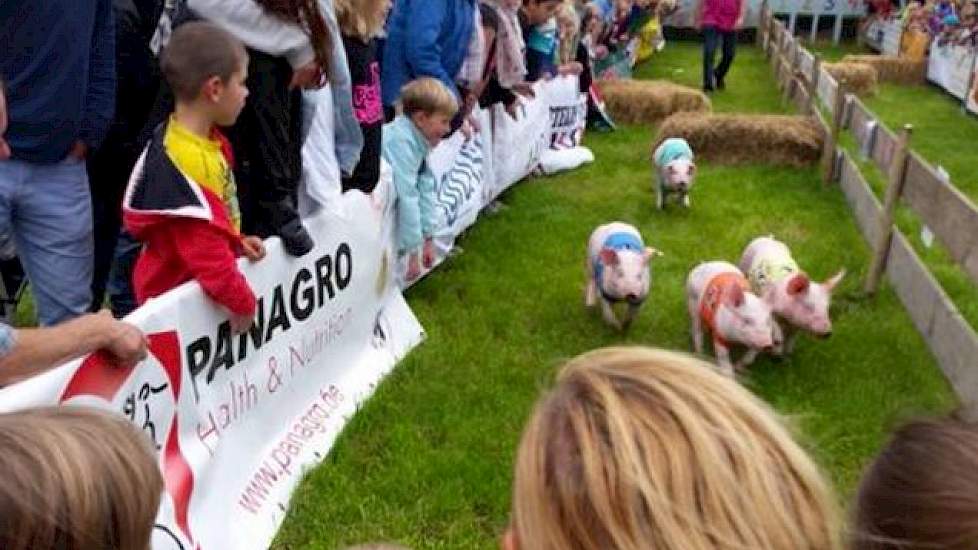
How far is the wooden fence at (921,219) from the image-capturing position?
497cm

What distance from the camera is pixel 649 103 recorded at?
12.6 metres

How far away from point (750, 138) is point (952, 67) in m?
8.41

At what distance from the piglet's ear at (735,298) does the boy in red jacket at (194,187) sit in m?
2.43

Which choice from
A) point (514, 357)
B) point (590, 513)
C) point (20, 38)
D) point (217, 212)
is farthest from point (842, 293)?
point (590, 513)

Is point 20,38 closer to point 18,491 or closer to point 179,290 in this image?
point 179,290

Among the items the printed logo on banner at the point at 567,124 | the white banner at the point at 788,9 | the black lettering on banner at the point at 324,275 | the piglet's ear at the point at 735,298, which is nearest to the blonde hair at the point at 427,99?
the black lettering on banner at the point at 324,275

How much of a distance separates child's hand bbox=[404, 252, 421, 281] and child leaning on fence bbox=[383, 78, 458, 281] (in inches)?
7.3

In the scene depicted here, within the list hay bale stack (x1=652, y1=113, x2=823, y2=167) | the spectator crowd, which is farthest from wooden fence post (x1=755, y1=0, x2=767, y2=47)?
the spectator crowd

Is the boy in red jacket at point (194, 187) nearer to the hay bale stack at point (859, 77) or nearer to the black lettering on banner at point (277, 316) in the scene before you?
the black lettering on banner at point (277, 316)

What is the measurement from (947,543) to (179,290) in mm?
2349

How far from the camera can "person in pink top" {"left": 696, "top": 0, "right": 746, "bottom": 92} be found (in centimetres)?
1670

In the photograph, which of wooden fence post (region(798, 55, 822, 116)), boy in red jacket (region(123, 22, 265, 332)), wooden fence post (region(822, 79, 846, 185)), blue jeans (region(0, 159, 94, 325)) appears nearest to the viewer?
boy in red jacket (region(123, 22, 265, 332))

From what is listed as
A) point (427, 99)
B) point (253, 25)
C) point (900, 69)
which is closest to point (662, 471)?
point (253, 25)

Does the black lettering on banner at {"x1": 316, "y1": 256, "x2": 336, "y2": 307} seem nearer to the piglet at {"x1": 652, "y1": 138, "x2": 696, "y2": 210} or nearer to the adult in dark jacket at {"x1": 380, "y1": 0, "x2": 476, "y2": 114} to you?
the adult in dark jacket at {"x1": 380, "y1": 0, "x2": 476, "y2": 114}
